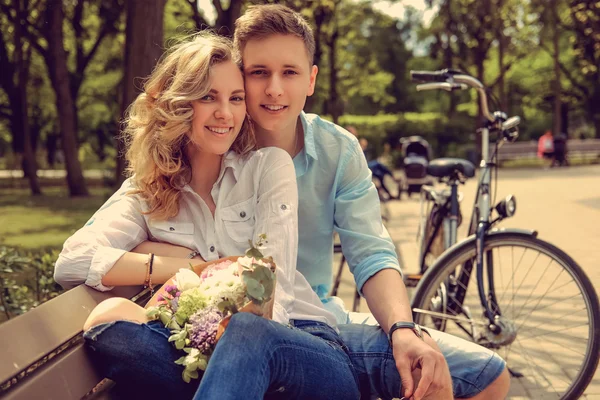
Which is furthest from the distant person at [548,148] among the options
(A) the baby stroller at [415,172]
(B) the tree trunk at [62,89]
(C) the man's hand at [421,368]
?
(C) the man's hand at [421,368]

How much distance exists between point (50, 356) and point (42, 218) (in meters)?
14.8

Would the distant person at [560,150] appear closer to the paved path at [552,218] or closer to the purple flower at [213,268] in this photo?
the paved path at [552,218]

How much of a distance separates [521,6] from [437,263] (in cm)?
3592

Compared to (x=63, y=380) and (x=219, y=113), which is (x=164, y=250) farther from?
(x=63, y=380)

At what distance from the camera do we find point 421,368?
2.31 meters

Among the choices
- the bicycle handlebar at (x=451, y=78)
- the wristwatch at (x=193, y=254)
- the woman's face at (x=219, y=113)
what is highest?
the bicycle handlebar at (x=451, y=78)

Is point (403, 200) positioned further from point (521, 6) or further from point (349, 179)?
point (521, 6)

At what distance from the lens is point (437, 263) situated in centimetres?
407

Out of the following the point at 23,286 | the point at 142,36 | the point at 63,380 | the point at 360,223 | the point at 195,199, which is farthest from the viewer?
the point at 142,36

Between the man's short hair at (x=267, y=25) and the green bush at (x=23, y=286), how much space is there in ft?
9.81

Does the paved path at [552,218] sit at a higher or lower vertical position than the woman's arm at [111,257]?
lower

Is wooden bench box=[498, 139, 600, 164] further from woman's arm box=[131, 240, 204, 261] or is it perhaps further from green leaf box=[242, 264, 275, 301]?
green leaf box=[242, 264, 275, 301]

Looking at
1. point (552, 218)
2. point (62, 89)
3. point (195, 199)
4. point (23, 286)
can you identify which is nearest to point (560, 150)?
point (552, 218)

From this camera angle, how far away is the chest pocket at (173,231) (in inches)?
108
